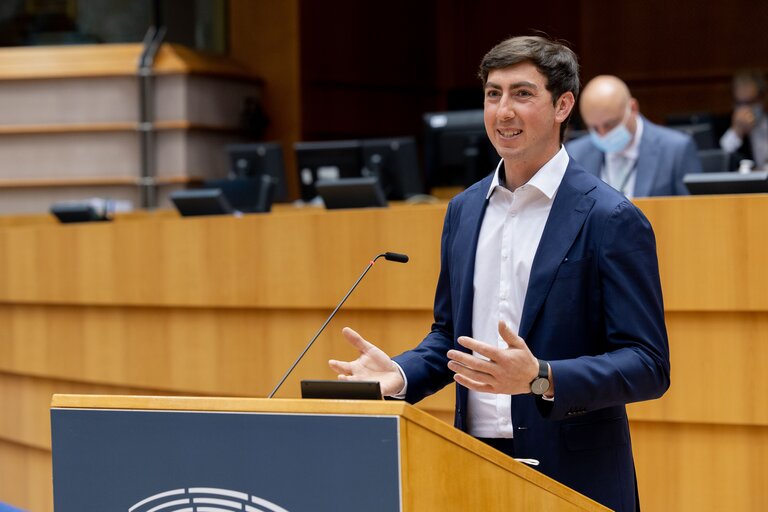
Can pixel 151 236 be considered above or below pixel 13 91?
below

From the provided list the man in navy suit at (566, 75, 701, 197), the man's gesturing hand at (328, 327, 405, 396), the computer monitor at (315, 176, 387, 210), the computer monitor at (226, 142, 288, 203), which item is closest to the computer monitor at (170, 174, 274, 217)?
the computer monitor at (315, 176, 387, 210)

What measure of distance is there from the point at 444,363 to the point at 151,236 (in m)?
2.53

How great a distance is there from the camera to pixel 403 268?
382cm

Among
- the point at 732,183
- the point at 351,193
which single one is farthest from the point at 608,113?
the point at 732,183

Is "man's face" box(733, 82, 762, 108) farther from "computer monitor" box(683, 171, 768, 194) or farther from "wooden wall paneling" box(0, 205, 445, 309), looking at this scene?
"wooden wall paneling" box(0, 205, 445, 309)

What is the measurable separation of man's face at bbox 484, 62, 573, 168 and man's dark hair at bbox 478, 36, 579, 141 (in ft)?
0.04

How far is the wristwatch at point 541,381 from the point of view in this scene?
1.88m

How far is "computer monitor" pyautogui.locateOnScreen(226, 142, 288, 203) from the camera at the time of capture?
7.29 meters

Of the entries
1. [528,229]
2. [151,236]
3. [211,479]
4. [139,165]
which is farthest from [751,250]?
[139,165]

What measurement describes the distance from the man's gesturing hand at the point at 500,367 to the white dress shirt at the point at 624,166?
2991 millimetres

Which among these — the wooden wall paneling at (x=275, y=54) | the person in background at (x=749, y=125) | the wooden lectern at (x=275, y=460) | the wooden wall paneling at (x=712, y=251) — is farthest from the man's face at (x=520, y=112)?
the wooden wall paneling at (x=275, y=54)

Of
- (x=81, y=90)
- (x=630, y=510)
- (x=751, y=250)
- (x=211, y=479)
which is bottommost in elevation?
(x=630, y=510)

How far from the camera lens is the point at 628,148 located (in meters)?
4.79

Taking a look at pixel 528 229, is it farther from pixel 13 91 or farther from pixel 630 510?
pixel 13 91
